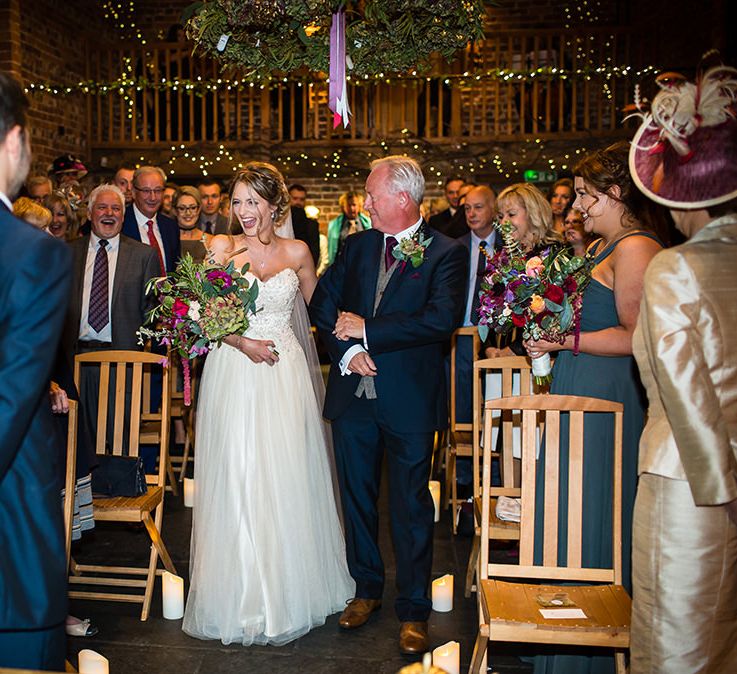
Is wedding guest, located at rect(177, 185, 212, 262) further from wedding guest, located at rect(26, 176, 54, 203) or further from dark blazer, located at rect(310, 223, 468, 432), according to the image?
dark blazer, located at rect(310, 223, 468, 432)

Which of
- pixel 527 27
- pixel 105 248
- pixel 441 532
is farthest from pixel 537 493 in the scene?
pixel 527 27

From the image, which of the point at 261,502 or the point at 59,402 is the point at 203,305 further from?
the point at 261,502

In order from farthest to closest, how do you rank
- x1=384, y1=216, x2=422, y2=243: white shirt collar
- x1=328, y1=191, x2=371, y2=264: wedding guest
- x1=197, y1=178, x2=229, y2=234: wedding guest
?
x1=328, y1=191, x2=371, y2=264: wedding guest, x1=197, y1=178, x2=229, y2=234: wedding guest, x1=384, y1=216, x2=422, y2=243: white shirt collar

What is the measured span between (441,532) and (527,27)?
899 cm

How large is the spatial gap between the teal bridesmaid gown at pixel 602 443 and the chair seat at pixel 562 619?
0.70ft

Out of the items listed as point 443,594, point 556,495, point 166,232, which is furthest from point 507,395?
point 166,232

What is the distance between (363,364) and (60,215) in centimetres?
264

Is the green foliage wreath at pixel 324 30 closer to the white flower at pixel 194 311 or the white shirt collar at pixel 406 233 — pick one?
the white shirt collar at pixel 406 233

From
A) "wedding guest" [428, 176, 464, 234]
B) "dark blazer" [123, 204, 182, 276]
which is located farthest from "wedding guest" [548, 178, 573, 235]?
Answer: "dark blazer" [123, 204, 182, 276]

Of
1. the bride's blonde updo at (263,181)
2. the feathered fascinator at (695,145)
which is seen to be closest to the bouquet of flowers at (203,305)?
the bride's blonde updo at (263,181)

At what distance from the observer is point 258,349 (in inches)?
141

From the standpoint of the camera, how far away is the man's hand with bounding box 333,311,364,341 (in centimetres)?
336

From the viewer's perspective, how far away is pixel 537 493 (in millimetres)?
3127

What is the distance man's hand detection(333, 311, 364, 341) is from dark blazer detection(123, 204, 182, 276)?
9.40 feet
